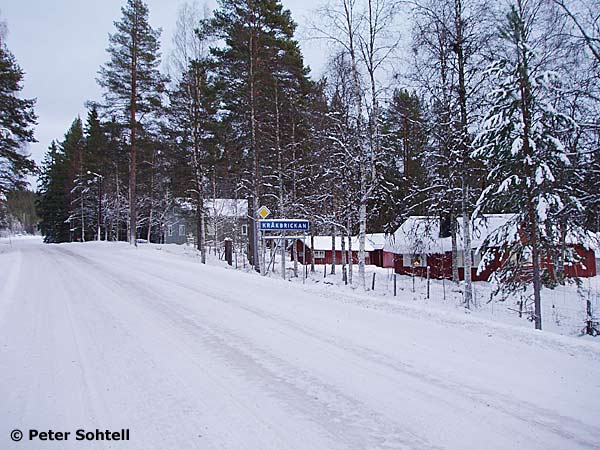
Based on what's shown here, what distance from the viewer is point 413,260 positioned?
30.0 metres

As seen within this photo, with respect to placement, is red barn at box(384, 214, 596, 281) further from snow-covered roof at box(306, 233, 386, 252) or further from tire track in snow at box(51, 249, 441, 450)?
tire track in snow at box(51, 249, 441, 450)

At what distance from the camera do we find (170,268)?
55.6 ft

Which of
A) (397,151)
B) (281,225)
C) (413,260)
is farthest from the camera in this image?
(413,260)

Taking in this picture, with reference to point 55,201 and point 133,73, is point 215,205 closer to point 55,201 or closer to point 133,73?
point 133,73

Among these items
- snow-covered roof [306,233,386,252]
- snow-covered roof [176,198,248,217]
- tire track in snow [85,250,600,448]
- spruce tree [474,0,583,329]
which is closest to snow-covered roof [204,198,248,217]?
snow-covered roof [176,198,248,217]

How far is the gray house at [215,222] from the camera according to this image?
3697cm

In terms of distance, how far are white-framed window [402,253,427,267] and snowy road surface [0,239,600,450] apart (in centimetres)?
2126

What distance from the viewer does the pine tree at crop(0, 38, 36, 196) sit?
24188 millimetres

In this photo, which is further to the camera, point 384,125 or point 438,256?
point 438,256

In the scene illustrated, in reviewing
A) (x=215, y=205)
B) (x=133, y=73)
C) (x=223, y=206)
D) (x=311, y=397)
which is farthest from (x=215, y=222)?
(x=311, y=397)

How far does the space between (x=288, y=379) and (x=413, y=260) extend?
25.8 metres

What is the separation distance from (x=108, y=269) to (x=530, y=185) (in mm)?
13584

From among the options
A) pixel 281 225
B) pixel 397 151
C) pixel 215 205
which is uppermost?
pixel 397 151

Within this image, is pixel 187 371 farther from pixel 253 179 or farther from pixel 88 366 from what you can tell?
pixel 253 179
